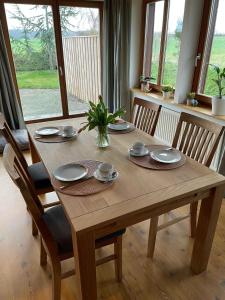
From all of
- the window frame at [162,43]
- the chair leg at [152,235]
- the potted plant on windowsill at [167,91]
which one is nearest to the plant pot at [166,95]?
the potted plant on windowsill at [167,91]

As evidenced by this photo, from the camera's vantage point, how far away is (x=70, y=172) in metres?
1.32

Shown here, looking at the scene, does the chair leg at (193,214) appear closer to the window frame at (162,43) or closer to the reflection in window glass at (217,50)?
the reflection in window glass at (217,50)

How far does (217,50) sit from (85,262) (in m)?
2.57

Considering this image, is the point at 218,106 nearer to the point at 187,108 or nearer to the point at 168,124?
the point at 187,108

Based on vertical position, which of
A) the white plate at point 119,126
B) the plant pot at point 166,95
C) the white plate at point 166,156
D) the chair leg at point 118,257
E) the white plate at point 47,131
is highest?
the plant pot at point 166,95

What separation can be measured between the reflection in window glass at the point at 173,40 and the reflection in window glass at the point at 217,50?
0.45 meters

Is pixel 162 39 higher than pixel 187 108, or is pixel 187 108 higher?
pixel 162 39

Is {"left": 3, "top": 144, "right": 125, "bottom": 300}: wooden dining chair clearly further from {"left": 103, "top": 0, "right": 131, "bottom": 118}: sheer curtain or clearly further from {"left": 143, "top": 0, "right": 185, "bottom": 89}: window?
{"left": 103, "top": 0, "right": 131, "bottom": 118}: sheer curtain

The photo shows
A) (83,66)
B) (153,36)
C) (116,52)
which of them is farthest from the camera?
(83,66)

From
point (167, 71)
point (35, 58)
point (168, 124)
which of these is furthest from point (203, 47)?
point (35, 58)

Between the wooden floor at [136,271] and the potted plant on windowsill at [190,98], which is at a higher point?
the potted plant on windowsill at [190,98]

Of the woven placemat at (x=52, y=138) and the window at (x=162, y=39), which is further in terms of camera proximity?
the window at (x=162, y=39)

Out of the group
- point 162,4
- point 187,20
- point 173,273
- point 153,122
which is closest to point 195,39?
point 187,20

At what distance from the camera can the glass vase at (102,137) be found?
5.33 ft
